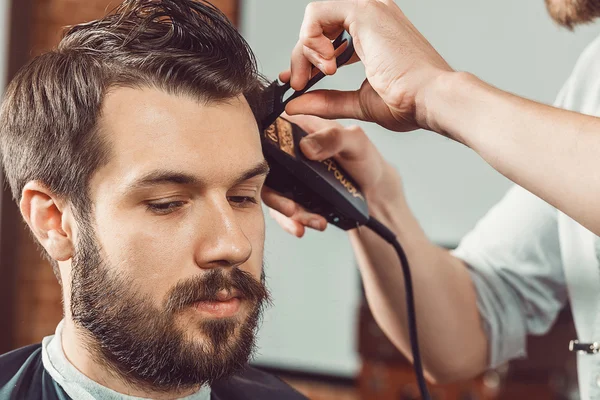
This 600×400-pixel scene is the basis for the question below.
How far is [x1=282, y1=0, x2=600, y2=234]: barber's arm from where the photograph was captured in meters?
1.02

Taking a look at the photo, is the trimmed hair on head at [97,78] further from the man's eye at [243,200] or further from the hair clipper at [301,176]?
the man's eye at [243,200]

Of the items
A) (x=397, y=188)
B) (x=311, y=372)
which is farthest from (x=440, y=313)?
(x=311, y=372)

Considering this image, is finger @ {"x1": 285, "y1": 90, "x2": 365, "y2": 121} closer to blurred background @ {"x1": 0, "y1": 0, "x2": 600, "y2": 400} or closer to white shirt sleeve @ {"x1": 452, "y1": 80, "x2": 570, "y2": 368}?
white shirt sleeve @ {"x1": 452, "y1": 80, "x2": 570, "y2": 368}

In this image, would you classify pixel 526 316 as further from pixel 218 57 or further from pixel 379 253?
pixel 218 57

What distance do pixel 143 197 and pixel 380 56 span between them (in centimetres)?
44

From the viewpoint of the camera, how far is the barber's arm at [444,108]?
1017 millimetres

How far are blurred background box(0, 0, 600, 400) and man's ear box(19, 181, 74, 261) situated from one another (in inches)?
80.2

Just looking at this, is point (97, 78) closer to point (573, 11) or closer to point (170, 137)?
point (170, 137)

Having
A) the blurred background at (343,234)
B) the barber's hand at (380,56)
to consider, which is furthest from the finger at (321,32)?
the blurred background at (343,234)

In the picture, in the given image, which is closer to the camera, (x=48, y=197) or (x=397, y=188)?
(x=48, y=197)

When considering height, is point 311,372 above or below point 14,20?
below

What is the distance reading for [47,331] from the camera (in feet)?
14.2

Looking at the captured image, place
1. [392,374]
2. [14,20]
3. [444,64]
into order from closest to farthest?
[444,64], [392,374], [14,20]

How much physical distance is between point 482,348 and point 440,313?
0.15 m
